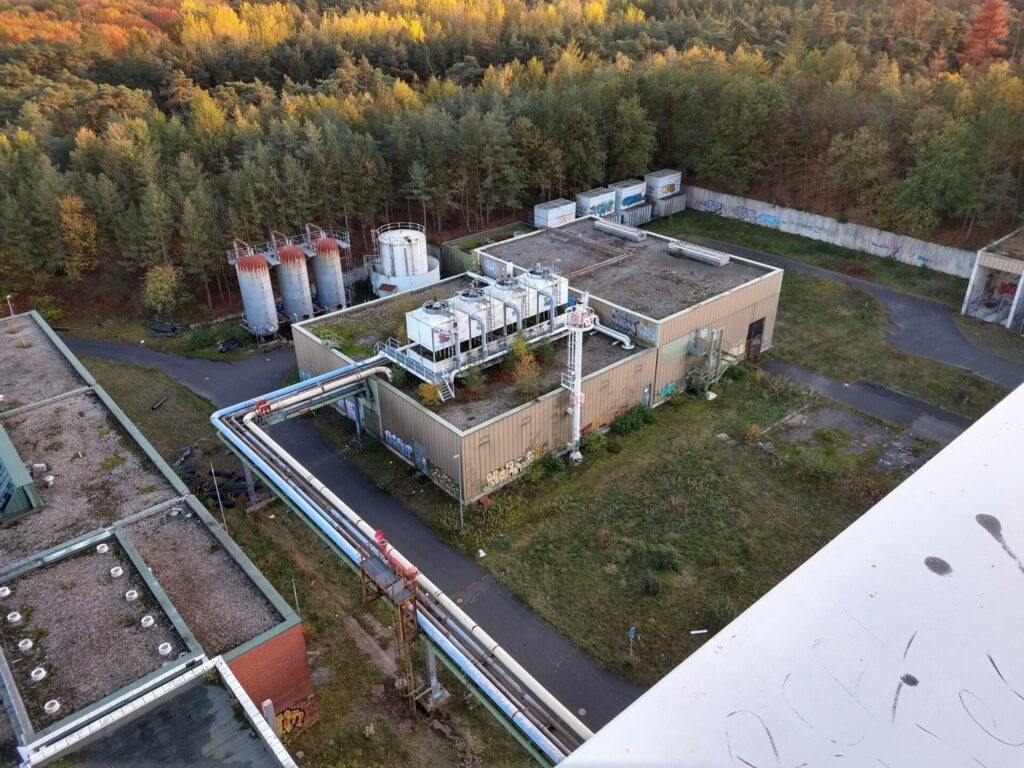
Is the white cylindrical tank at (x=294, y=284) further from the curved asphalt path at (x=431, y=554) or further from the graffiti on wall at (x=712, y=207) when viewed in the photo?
the graffiti on wall at (x=712, y=207)

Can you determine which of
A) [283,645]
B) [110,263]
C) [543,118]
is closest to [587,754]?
[283,645]

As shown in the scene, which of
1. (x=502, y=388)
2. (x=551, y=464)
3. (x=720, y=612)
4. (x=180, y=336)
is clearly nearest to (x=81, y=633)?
(x=502, y=388)

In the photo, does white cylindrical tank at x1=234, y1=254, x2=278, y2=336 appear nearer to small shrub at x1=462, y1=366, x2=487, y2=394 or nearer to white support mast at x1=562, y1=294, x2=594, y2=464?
small shrub at x1=462, y1=366, x2=487, y2=394

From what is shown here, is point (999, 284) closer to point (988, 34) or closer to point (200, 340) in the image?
point (988, 34)


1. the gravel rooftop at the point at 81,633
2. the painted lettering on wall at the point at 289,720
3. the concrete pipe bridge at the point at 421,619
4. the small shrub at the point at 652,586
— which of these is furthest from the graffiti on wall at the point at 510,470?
the gravel rooftop at the point at 81,633

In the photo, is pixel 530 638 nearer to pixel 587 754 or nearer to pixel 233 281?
pixel 587 754

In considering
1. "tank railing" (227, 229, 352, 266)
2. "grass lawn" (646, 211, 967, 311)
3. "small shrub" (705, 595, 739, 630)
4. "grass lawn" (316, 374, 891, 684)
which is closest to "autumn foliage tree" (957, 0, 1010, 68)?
"grass lawn" (646, 211, 967, 311)
